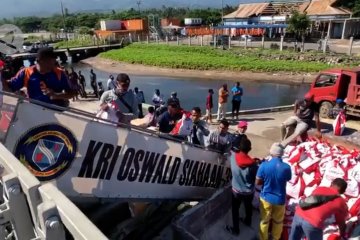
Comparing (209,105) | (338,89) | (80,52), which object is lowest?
(80,52)

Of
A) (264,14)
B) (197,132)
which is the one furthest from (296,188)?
(264,14)

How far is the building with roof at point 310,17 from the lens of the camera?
160 ft

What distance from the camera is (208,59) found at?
1638 inches

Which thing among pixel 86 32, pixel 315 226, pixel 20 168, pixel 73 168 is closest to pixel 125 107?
pixel 73 168

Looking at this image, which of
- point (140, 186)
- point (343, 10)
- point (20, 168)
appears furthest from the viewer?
point (343, 10)

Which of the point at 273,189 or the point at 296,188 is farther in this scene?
the point at 296,188

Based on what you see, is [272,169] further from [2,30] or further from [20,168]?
[2,30]

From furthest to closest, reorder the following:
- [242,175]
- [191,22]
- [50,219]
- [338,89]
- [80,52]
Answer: [191,22] → [80,52] → [338,89] → [242,175] → [50,219]

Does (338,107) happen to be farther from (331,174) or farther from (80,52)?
(80,52)

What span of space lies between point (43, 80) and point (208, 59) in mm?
38370

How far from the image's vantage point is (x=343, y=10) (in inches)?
1943

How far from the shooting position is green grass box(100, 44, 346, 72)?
36312mm

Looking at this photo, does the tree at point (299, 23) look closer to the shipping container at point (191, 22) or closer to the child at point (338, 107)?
the child at point (338, 107)

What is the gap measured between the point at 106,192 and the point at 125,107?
5.93 ft
